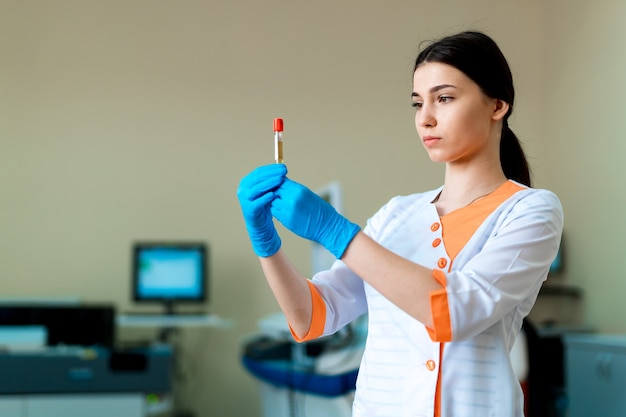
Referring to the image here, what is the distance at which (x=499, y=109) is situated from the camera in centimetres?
117

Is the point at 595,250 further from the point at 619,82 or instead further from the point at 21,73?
the point at 21,73

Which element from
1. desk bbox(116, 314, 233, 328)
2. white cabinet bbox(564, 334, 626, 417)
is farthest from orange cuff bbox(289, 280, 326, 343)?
desk bbox(116, 314, 233, 328)

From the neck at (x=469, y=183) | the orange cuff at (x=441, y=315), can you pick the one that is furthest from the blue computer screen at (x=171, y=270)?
the orange cuff at (x=441, y=315)

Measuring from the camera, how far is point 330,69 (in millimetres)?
4562

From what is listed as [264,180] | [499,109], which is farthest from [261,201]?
[499,109]

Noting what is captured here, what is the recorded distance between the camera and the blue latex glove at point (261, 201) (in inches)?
41.7

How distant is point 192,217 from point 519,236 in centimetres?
351

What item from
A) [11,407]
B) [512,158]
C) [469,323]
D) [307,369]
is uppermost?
[512,158]

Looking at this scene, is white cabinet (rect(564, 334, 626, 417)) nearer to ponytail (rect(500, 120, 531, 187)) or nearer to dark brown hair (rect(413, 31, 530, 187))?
ponytail (rect(500, 120, 531, 187))

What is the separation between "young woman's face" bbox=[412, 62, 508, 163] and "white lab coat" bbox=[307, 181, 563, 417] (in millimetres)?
96

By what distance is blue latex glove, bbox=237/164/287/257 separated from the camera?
106cm

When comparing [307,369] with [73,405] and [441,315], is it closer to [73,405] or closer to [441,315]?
[73,405]

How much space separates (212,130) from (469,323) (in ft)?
11.9

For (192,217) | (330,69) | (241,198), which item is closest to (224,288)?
(192,217)
